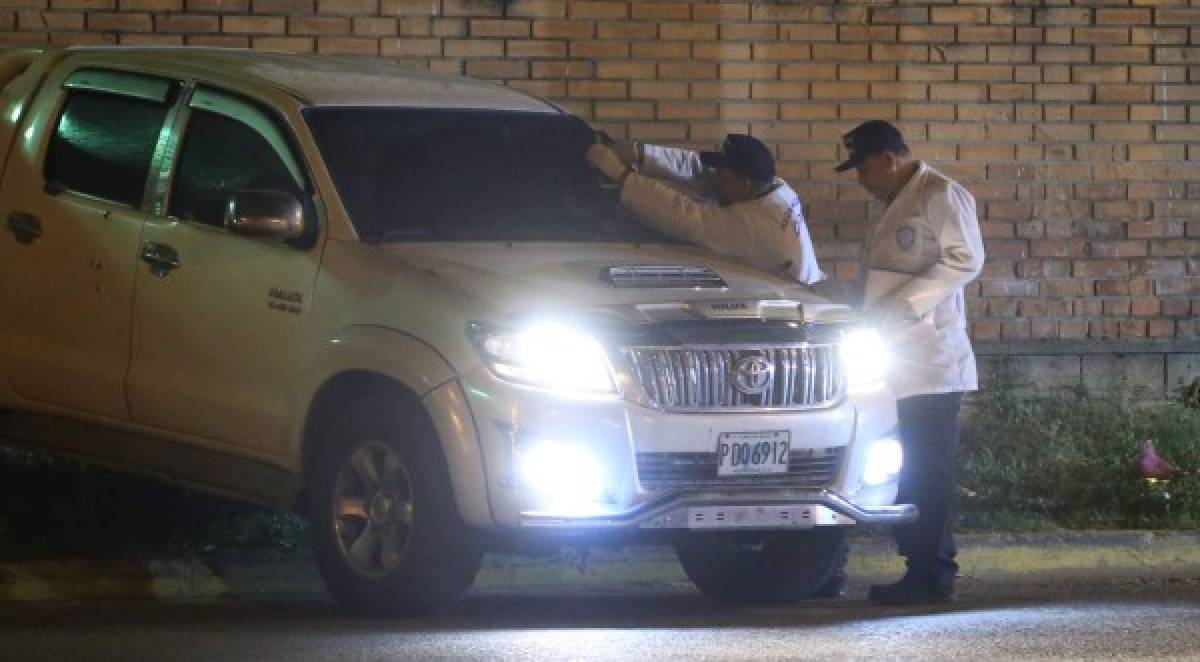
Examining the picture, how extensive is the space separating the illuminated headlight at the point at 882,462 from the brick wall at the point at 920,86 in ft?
13.6

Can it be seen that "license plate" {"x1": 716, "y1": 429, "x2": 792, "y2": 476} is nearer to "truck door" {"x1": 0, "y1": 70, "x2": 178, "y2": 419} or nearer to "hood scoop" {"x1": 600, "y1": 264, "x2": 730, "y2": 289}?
"hood scoop" {"x1": 600, "y1": 264, "x2": 730, "y2": 289}

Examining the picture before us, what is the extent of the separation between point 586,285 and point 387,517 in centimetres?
104

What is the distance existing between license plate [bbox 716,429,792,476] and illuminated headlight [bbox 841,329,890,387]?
42 cm

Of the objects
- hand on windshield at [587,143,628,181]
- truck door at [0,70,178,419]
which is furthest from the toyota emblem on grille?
truck door at [0,70,178,419]

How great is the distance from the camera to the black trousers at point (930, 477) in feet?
34.6

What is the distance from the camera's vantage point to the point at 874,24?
546 inches

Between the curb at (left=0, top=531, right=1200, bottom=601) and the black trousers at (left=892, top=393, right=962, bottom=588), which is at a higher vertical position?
the black trousers at (left=892, top=393, right=962, bottom=588)

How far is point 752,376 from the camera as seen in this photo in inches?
367

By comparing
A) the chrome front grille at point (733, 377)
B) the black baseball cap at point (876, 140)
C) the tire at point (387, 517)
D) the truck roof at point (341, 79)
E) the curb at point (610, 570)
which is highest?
the truck roof at point (341, 79)

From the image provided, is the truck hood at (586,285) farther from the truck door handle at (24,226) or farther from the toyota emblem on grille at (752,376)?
the truck door handle at (24,226)

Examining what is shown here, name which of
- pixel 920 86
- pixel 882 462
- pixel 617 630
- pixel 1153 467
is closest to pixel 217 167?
pixel 617 630

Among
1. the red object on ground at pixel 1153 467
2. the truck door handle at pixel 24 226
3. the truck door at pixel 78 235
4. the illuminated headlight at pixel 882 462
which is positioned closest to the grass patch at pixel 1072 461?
the red object on ground at pixel 1153 467

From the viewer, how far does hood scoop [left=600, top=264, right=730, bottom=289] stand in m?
9.48

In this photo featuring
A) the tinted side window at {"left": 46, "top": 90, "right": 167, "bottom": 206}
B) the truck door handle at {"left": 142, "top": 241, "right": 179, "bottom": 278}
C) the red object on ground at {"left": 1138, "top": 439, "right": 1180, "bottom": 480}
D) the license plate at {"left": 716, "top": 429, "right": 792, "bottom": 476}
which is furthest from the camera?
the red object on ground at {"left": 1138, "top": 439, "right": 1180, "bottom": 480}
